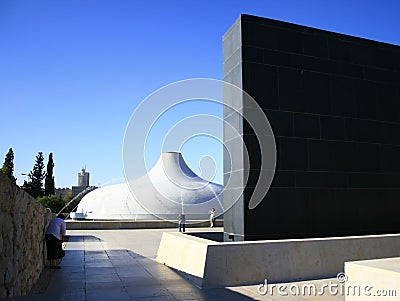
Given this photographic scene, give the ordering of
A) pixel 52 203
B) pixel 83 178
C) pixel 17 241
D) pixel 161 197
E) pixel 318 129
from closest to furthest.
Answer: pixel 17 241 → pixel 318 129 → pixel 161 197 → pixel 52 203 → pixel 83 178

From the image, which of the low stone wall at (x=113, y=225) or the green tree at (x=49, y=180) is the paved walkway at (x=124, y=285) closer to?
the low stone wall at (x=113, y=225)

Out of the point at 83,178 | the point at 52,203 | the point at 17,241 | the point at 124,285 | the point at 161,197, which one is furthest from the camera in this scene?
the point at 83,178

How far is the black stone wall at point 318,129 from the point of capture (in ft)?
23.8

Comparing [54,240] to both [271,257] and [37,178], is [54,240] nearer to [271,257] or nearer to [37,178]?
[271,257]

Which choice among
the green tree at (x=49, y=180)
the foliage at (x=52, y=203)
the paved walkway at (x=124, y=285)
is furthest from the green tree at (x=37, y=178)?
the paved walkway at (x=124, y=285)

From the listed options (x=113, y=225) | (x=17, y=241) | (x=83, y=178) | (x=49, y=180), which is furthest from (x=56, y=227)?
(x=83, y=178)

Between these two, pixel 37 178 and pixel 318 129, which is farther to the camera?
pixel 37 178

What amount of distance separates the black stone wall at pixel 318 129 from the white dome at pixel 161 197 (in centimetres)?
1914

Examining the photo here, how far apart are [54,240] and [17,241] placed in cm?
319

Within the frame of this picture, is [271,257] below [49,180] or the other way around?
below

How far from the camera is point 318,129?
7.74m

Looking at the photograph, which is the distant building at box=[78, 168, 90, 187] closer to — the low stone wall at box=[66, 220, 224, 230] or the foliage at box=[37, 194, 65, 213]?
the foliage at box=[37, 194, 65, 213]

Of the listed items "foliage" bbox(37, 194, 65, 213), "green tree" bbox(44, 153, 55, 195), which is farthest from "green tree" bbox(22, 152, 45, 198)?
"foliage" bbox(37, 194, 65, 213)

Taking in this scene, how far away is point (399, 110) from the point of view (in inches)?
343
